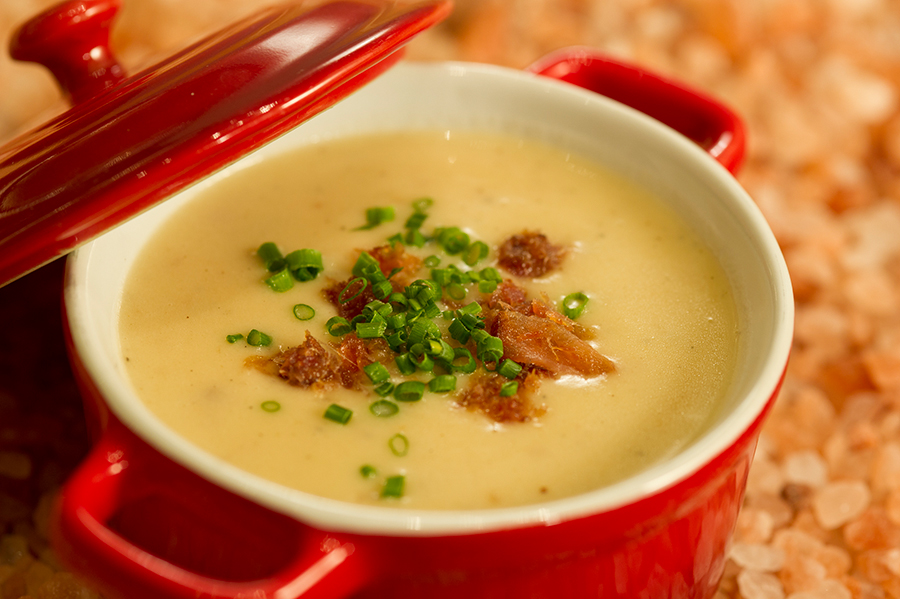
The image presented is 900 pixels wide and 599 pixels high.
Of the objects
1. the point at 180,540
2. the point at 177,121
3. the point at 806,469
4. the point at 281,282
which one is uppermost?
the point at 177,121

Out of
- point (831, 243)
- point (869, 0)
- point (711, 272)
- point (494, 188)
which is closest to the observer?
point (711, 272)

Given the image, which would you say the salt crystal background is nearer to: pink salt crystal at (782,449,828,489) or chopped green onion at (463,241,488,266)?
pink salt crystal at (782,449,828,489)

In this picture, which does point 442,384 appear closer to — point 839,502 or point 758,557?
point 758,557

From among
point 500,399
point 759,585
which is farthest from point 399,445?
point 759,585

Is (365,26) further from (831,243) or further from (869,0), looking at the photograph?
(869,0)

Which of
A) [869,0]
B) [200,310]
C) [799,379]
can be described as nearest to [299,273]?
[200,310]

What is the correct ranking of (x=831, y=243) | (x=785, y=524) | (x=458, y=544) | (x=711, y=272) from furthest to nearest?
(x=831, y=243)
(x=785, y=524)
(x=711, y=272)
(x=458, y=544)

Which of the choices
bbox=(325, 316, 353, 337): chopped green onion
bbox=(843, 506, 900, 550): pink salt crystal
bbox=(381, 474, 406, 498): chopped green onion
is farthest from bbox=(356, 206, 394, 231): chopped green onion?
bbox=(843, 506, 900, 550): pink salt crystal
